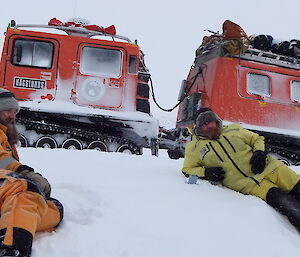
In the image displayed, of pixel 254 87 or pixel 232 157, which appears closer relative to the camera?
pixel 232 157

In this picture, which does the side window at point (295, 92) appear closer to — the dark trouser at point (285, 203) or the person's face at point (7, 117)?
the dark trouser at point (285, 203)

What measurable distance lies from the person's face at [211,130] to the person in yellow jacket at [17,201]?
1.88 m

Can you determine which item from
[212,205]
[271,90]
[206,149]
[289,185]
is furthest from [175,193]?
[271,90]

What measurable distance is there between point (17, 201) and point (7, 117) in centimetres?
75

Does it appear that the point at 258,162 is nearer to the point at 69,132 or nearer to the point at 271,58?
the point at 69,132

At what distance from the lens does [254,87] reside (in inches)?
309

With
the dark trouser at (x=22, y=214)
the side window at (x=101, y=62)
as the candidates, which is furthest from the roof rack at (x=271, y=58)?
the dark trouser at (x=22, y=214)

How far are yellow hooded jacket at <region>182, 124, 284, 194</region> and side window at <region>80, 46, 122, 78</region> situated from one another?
368 centimetres

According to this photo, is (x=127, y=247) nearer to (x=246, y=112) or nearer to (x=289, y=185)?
(x=289, y=185)

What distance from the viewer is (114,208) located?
269 cm

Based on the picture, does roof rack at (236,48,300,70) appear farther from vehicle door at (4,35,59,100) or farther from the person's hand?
the person's hand

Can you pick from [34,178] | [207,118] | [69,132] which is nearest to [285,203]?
[207,118]

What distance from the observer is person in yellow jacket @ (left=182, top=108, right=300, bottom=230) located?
130 inches

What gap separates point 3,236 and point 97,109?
17.1ft
